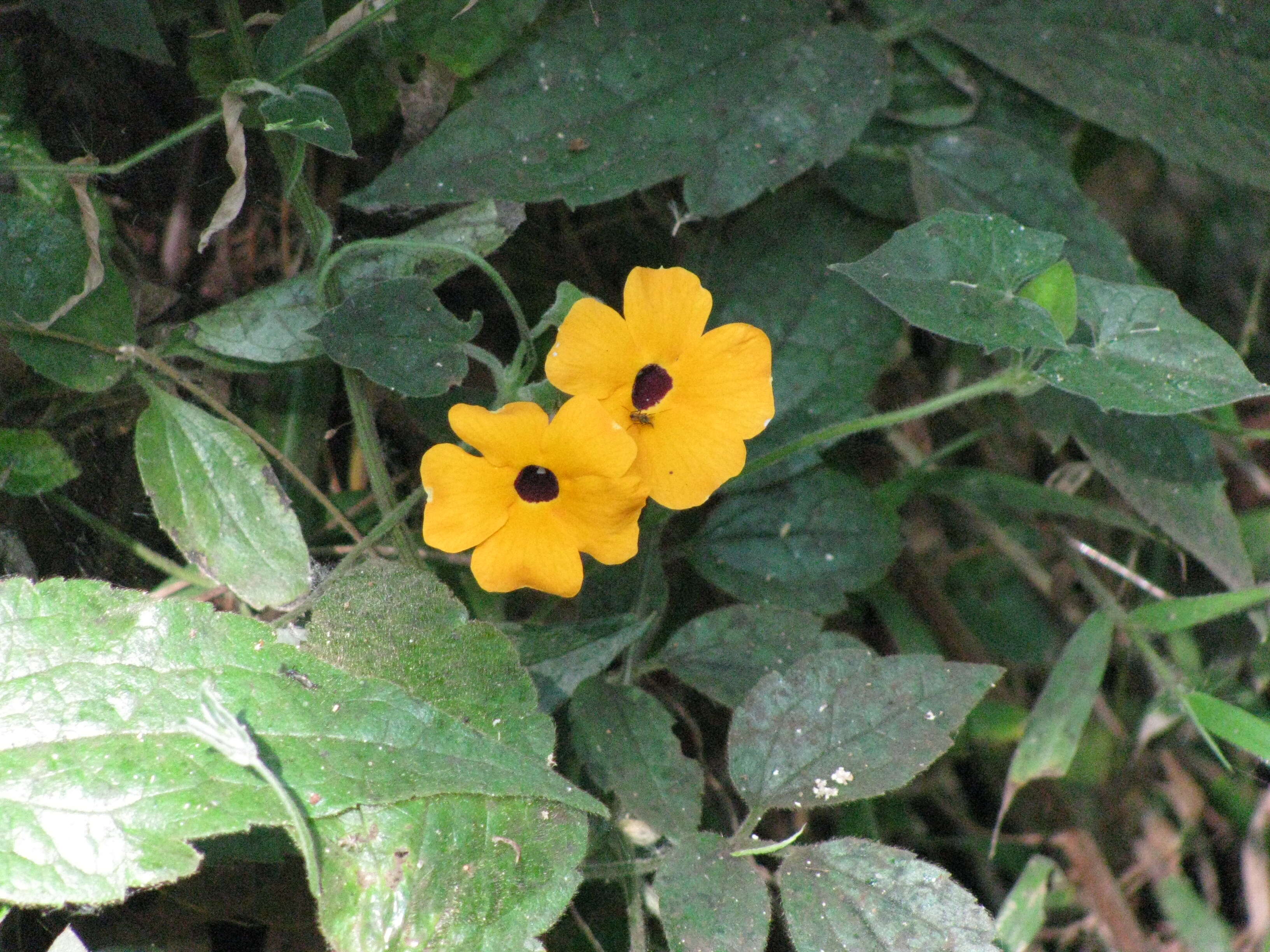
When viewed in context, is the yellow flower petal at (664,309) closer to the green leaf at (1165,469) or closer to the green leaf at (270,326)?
the green leaf at (270,326)

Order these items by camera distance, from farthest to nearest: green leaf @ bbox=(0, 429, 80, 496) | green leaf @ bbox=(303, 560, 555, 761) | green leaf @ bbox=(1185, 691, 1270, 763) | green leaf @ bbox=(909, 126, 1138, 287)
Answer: green leaf @ bbox=(909, 126, 1138, 287)
green leaf @ bbox=(1185, 691, 1270, 763)
green leaf @ bbox=(0, 429, 80, 496)
green leaf @ bbox=(303, 560, 555, 761)

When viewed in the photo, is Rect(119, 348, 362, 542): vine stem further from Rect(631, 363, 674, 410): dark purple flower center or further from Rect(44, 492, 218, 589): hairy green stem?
Rect(631, 363, 674, 410): dark purple flower center

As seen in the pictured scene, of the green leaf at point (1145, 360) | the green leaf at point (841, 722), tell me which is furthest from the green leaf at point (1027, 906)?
the green leaf at point (1145, 360)

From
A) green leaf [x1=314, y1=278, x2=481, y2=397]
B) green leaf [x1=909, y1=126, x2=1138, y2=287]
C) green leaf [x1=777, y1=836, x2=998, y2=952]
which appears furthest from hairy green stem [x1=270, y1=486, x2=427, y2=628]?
green leaf [x1=909, y1=126, x2=1138, y2=287]

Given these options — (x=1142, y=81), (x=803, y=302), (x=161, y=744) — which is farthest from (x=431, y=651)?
(x=1142, y=81)

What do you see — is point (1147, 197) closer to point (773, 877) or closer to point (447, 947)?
point (773, 877)

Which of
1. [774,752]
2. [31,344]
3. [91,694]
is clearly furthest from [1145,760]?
[31,344]
